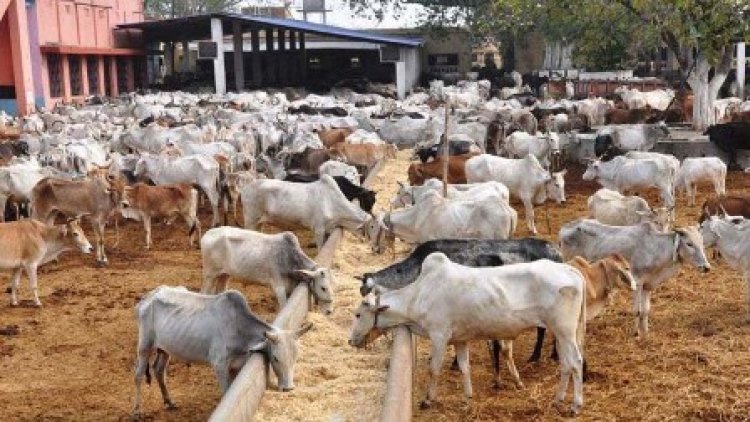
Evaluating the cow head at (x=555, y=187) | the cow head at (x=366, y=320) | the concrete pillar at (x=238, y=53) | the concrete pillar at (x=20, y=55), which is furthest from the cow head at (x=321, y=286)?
the concrete pillar at (x=238, y=53)

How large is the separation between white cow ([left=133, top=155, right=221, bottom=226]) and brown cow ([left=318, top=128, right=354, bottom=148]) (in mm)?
6306

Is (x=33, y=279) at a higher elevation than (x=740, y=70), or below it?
below

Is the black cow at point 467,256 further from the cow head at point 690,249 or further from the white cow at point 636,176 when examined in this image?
the white cow at point 636,176

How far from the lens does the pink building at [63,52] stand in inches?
1321

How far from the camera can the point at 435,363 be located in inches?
316

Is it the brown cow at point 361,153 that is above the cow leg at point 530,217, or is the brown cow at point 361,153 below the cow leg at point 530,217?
above

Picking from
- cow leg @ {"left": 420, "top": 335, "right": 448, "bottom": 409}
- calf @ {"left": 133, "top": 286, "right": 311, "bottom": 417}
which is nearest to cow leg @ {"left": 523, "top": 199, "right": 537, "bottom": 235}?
cow leg @ {"left": 420, "top": 335, "right": 448, "bottom": 409}

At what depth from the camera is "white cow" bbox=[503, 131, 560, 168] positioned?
2159 centimetres

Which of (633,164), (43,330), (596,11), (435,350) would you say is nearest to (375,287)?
(435,350)

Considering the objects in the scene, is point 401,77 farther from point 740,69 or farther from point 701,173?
point 701,173

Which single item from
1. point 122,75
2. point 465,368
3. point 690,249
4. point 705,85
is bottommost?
point 465,368

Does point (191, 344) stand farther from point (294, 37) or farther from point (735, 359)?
point (294, 37)

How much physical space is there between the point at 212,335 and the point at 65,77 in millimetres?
32850

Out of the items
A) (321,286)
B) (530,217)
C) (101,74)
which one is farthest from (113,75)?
(321,286)
